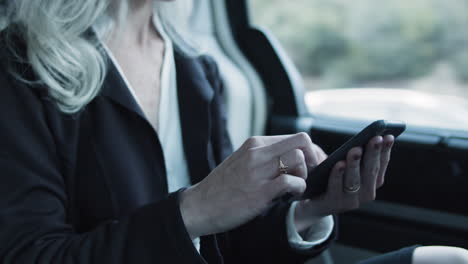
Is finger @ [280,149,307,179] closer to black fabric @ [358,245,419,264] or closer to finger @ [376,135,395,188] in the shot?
finger @ [376,135,395,188]

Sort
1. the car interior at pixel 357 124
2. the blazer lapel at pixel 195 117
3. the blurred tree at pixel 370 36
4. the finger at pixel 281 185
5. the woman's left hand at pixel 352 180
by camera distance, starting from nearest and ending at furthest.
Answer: the finger at pixel 281 185 < the woman's left hand at pixel 352 180 < the blazer lapel at pixel 195 117 < the car interior at pixel 357 124 < the blurred tree at pixel 370 36

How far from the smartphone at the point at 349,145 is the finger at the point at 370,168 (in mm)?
13

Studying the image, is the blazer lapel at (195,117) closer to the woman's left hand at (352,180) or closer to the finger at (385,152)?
the woman's left hand at (352,180)

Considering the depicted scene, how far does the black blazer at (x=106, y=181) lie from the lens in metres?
0.80

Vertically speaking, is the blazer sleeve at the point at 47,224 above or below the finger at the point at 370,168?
above

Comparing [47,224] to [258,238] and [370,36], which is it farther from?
[370,36]

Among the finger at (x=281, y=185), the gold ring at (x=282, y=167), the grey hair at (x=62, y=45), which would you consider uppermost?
the grey hair at (x=62, y=45)

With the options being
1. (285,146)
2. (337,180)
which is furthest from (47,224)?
(337,180)

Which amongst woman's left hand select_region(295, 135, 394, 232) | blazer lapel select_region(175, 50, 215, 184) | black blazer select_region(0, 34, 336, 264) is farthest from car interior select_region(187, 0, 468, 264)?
woman's left hand select_region(295, 135, 394, 232)

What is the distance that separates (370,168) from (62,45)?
0.62 metres

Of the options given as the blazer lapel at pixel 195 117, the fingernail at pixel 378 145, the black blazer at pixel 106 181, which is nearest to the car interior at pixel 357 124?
the blazer lapel at pixel 195 117

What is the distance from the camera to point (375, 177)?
3.06 feet

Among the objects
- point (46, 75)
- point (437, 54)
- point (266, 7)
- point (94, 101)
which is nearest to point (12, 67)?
point (46, 75)

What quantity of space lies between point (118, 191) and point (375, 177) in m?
0.48
